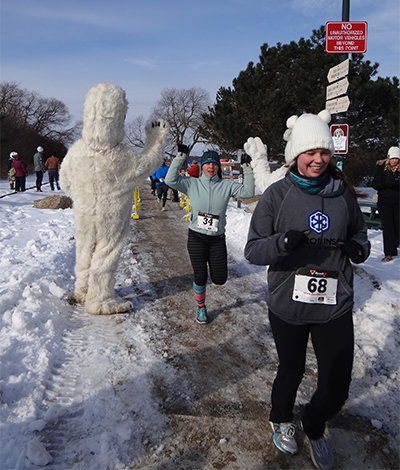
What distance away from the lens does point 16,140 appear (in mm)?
29219

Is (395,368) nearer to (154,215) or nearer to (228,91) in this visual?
(154,215)

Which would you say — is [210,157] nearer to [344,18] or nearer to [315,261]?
[315,261]

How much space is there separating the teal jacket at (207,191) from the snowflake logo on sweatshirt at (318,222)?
2.04 m

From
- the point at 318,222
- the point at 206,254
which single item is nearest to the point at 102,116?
the point at 206,254

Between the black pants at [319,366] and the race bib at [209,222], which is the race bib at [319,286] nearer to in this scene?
the black pants at [319,366]

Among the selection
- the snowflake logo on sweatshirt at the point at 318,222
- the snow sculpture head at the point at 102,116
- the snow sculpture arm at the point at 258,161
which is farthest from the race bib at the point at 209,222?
the snowflake logo on sweatshirt at the point at 318,222

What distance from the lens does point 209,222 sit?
414cm

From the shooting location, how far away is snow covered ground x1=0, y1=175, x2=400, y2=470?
94.7 inches

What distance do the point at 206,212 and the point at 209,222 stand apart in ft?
0.47

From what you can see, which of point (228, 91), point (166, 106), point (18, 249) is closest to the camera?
point (18, 249)

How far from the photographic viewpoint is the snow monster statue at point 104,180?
160 inches

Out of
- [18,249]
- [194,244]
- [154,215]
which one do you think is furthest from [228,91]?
[194,244]

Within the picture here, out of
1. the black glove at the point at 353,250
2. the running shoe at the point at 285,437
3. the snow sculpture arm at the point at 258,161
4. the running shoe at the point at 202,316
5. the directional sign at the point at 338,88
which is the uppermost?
the directional sign at the point at 338,88

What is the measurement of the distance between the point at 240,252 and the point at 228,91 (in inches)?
691
